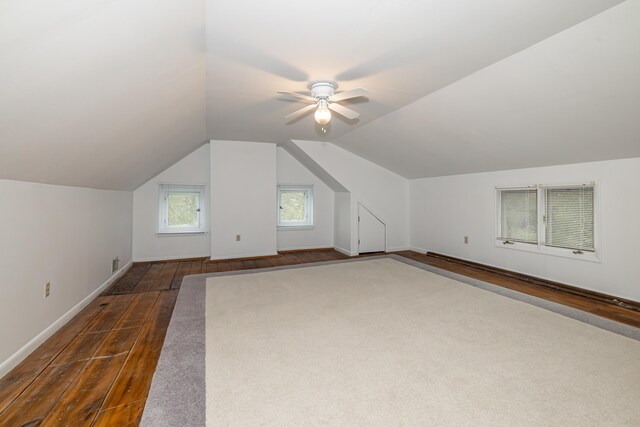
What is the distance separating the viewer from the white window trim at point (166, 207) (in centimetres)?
526

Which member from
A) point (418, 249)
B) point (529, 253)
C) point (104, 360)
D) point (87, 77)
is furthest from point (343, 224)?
point (87, 77)

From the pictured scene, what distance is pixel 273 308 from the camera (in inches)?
114

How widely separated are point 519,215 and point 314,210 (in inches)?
148

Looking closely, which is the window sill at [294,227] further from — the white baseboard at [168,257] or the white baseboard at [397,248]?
the white baseboard at [397,248]

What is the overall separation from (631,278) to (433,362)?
2.73 m

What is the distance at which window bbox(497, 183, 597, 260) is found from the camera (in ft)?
11.1

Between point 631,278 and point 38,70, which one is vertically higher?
point 38,70

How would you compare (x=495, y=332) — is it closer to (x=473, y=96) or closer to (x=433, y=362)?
(x=433, y=362)

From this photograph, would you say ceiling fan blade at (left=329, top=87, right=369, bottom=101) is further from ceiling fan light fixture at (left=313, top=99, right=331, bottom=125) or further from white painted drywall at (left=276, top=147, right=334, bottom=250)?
white painted drywall at (left=276, top=147, right=334, bottom=250)

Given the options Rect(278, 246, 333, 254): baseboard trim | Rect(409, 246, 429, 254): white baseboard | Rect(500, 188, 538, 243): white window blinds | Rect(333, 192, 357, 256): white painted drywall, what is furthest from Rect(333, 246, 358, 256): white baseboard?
Rect(500, 188, 538, 243): white window blinds

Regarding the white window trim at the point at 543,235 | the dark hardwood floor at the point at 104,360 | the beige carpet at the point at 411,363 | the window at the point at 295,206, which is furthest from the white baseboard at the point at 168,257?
the white window trim at the point at 543,235

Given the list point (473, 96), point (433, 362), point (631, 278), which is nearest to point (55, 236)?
point (433, 362)

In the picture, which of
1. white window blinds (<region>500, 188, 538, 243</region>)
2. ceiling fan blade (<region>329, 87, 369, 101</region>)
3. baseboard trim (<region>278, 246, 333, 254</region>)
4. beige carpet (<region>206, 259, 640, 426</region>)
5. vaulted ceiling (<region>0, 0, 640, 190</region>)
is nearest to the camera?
vaulted ceiling (<region>0, 0, 640, 190</region>)

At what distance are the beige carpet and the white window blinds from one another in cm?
156
